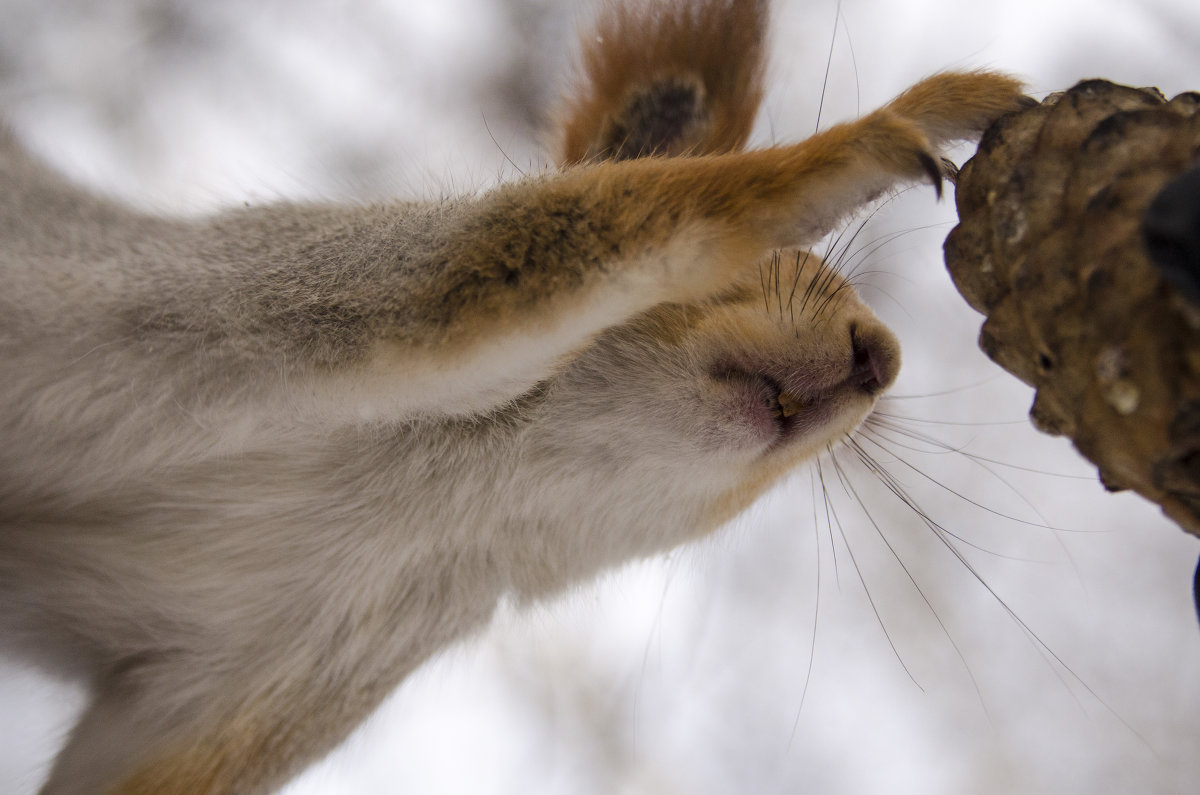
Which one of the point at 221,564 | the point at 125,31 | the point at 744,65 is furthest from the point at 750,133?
the point at 125,31

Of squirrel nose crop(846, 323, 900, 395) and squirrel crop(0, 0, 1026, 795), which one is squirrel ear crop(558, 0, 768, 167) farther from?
squirrel nose crop(846, 323, 900, 395)

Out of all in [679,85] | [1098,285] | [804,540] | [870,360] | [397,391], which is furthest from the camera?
[804,540]

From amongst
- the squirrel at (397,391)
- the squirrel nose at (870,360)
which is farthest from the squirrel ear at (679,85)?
the squirrel nose at (870,360)

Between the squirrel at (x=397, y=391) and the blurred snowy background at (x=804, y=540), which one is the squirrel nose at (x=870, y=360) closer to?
the squirrel at (x=397, y=391)

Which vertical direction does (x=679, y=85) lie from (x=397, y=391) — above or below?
above

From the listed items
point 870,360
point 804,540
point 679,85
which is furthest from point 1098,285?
point 804,540

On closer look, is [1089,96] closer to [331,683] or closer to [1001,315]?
[1001,315]

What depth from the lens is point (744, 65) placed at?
4.17 ft

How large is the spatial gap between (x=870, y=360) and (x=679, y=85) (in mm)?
531

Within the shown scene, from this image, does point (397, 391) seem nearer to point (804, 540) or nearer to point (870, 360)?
point (870, 360)

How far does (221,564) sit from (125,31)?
1.53m

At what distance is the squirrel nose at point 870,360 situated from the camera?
105 centimetres

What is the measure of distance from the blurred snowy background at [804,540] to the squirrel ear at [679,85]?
0.56m

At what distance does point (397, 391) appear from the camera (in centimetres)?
85
